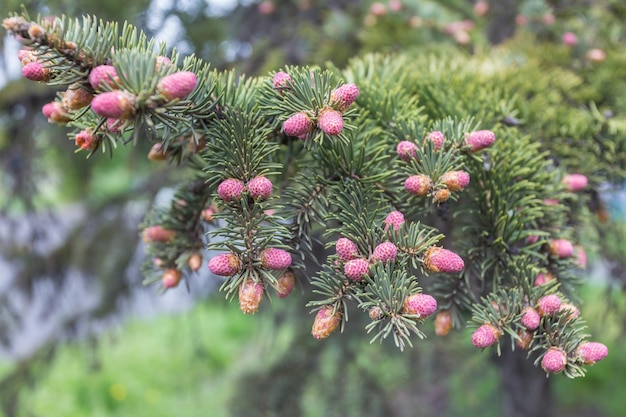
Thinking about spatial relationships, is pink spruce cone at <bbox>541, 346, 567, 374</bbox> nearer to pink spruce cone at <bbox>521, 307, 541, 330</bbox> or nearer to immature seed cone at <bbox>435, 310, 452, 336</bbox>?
pink spruce cone at <bbox>521, 307, 541, 330</bbox>

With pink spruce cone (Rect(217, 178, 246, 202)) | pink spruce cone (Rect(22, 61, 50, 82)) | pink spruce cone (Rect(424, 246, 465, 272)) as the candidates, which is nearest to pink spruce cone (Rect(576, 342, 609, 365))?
pink spruce cone (Rect(424, 246, 465, 272))

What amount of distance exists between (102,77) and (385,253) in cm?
29

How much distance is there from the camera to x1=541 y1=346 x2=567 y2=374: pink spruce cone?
19.5 inches

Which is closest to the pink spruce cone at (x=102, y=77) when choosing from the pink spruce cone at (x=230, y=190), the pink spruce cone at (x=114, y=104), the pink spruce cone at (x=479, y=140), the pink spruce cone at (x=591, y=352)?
the pink spruce cone at (x=114, y=104)

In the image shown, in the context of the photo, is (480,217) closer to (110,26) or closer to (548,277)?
(548,277)

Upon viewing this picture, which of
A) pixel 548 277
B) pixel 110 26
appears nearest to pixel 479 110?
pixel 548 277

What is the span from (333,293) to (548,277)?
0.26m

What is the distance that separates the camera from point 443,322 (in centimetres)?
63

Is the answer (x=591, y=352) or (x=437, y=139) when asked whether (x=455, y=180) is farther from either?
(x=591, y=352)

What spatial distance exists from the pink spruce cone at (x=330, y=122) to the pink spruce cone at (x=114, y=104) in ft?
0.55

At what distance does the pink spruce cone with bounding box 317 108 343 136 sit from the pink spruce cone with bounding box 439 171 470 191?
0.41 ft

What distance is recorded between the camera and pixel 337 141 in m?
0.58

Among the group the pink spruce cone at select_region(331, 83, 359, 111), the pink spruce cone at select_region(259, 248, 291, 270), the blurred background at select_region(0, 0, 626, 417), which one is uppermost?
the pink spruce cone at select_region(331, 83, 359, 111)

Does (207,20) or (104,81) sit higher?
(104,81)
